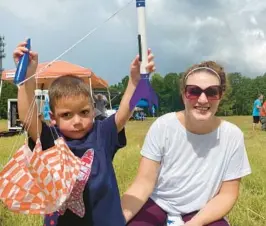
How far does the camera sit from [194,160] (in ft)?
8.62

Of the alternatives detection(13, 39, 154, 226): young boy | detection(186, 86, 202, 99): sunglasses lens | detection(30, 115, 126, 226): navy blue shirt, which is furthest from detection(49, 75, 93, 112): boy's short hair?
detection(186, 86, 202, 99): sunglasses lens

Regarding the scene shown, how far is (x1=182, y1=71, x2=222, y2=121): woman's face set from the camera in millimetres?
2492

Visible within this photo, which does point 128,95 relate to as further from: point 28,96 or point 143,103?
point 28,96

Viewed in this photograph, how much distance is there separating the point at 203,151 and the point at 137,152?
12.7 feet

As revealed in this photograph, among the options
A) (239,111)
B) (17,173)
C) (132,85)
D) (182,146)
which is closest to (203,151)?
(182,146)

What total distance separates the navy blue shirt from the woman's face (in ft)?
1.70

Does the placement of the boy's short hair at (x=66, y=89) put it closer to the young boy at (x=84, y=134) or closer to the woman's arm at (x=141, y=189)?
the young boy at (x=84, y=134)

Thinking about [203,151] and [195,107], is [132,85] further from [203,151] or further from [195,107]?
[203,151]

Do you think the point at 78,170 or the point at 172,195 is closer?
the point at 78,170

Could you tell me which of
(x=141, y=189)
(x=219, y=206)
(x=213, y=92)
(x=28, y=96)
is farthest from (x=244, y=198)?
(x=28, y=96)

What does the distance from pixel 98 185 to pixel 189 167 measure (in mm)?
678

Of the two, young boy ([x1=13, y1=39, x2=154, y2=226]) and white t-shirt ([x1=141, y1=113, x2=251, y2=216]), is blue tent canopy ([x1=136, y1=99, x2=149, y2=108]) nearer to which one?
young boy ([x1=13, y1=39, x2=154, y2=226])

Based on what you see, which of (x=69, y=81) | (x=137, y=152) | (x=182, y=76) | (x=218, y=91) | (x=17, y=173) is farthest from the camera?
(x=137, y=152)

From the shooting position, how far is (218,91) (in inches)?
99.0
